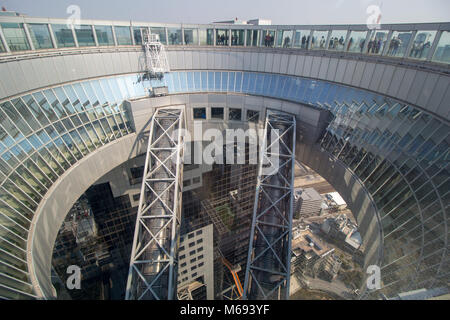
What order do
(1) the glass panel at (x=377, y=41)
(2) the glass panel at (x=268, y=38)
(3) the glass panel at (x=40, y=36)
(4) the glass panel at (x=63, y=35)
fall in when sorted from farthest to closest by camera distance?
(2) the glass panel at (x=268, y=38), (4) the glass panel at (x=63, y=35), (1) the glass panel at (x=377, y=41), (3) the glass panel at (x=40, y=36)

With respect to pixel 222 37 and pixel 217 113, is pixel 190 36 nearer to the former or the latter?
pixel 222 37

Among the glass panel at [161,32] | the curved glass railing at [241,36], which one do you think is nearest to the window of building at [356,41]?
the curved glass railing at [241,36]

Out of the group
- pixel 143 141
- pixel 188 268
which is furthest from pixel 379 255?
pixel 188 268

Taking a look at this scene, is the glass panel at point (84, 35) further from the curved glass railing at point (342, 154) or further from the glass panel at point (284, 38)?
the glass panel at point (284, 38)

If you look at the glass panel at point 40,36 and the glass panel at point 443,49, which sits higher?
the glass panel at point 40,36

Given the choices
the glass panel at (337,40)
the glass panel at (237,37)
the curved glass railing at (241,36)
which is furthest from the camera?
the glass panel at (237,37)

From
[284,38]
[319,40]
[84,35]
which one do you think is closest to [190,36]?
[284,38]
